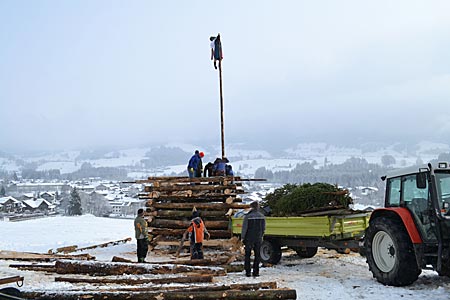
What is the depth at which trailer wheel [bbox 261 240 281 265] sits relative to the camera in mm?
12695

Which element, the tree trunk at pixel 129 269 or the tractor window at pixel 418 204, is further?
the tree trunk at pixel 129 269

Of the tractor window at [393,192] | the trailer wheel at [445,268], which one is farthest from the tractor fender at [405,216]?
the trailer wheel at [445,268]

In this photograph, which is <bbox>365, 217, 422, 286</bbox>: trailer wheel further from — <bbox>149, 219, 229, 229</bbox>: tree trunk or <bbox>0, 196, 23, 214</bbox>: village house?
<bbox>0, 196, 23, 214</bbox>: village house

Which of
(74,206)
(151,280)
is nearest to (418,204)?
(151,280)

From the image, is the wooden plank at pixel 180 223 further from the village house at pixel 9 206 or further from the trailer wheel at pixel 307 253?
the village house at pixel 9 206

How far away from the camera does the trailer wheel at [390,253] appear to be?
8352mm

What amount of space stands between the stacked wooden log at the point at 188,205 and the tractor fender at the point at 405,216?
7.03 meters

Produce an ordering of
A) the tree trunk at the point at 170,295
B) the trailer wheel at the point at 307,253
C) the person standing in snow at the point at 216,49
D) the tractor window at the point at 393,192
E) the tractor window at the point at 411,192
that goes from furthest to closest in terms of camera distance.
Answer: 1. the person standing in snow at the point at 216,49
2. the trailer wheel at the point at 307,253
3. the tractor window at the point at 393,192
4. the tractor window at the point at 411,192
5. the tree trunk at the point at 170,295

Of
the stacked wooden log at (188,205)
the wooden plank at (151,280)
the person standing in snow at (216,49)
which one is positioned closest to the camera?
the wooden plank at (151,280)

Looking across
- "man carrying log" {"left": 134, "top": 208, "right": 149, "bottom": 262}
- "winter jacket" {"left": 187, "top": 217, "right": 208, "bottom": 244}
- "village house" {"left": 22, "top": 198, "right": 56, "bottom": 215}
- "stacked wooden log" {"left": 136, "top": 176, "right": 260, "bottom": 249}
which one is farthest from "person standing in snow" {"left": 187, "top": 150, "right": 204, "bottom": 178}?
"village house" {"left": 22, "top": 198, "right": 56, "bottom": 215}

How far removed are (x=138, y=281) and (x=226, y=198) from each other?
301 inches

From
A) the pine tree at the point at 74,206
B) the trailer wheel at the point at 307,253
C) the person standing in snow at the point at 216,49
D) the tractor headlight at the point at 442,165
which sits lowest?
the pine tree at the point at 74,206

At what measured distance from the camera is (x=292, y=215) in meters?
12.5

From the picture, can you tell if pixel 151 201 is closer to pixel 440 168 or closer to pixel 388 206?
pixel 388 206
